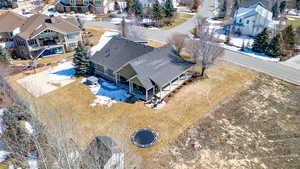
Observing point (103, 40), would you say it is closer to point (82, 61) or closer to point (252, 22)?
point (82, 61)

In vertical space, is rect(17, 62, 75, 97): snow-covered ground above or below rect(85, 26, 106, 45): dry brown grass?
below

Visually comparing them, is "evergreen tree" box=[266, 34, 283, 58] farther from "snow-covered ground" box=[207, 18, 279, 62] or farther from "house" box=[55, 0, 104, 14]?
"house" box=[55, 0, 104, 14]

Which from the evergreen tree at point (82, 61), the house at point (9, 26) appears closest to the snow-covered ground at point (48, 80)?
the evergreen tree at point (82, 61)

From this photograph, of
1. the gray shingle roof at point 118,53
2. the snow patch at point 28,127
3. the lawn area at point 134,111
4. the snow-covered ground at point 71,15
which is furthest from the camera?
the snow-covered ground at point 71,15

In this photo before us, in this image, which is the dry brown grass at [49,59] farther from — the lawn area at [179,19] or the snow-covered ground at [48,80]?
the lawn area at [179,19]

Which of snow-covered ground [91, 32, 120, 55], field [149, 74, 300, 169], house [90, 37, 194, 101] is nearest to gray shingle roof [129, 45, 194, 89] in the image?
house [90, 37, 194, 101]

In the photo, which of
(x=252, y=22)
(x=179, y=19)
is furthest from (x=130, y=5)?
(x=252, y=22)
